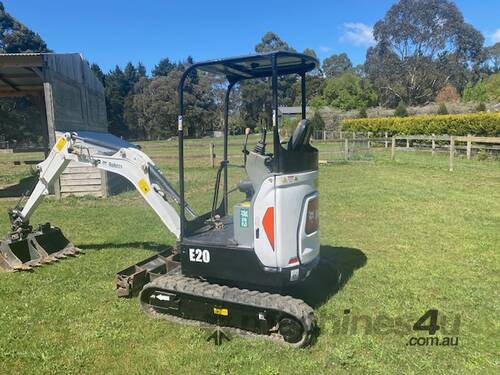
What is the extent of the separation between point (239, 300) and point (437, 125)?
30690 mm

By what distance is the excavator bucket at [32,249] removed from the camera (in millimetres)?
6473

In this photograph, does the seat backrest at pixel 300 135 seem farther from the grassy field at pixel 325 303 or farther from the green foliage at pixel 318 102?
the green foliage at pixel 318 102

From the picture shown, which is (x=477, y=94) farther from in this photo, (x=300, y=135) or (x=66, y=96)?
(x=300, y=135)

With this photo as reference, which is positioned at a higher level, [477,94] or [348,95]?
[348,95]

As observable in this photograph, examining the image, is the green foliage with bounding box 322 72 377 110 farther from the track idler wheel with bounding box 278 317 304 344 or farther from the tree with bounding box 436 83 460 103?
the track idler wheel with bounding box 278 317 304 344

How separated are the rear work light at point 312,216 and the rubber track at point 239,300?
0.74 meters

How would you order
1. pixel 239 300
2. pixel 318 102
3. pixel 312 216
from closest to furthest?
1. pixel 239 300
2. pixel 312 216
3. pixel 318 102

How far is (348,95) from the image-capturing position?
216 ft

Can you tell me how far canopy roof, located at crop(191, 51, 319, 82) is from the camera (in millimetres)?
4410

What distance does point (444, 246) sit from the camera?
7.36 meters

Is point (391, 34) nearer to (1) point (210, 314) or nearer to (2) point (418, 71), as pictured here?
(2) point (418, 71)

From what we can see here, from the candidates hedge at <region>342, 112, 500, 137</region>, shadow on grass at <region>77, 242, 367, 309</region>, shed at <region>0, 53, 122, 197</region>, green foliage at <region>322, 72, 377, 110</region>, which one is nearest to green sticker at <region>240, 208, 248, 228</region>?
shadow on grass at <region>77, 242, 367, 309</region>

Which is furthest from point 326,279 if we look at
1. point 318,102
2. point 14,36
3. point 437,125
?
point 318,102

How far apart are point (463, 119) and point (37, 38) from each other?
50.1 m
